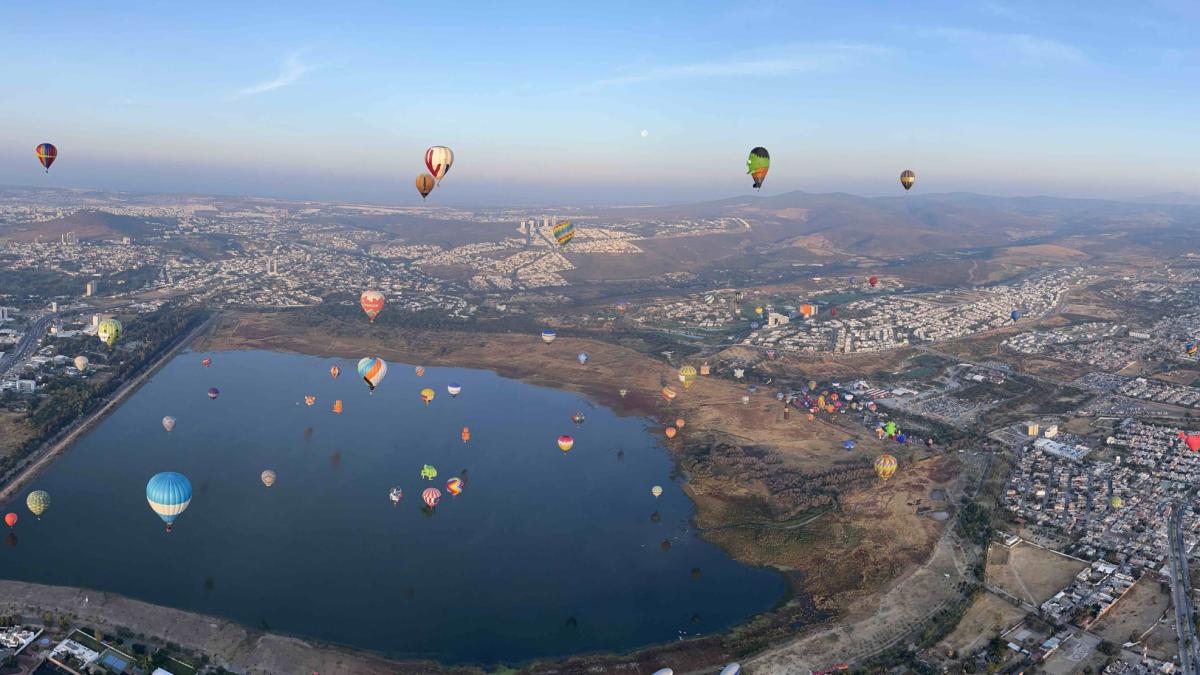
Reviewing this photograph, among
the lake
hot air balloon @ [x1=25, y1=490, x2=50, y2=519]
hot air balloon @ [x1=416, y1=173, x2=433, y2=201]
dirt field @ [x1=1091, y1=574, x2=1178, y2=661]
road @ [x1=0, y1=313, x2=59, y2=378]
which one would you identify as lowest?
dirt field @ [x1=1091, y1=574, x2=1178, y2=661]

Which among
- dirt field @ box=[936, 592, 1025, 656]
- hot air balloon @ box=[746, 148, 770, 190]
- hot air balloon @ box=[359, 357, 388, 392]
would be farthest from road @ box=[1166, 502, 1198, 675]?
hot air balloon @ box=[359, 357, 388, 392]

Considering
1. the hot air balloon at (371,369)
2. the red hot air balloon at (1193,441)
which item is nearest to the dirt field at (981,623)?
the red hot air balloon at (1193,441)

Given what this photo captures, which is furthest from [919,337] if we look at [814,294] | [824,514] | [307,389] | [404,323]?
[307,389]

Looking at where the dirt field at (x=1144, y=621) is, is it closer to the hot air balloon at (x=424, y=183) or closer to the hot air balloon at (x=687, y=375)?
the hot air balloon at (x=687, y=375)

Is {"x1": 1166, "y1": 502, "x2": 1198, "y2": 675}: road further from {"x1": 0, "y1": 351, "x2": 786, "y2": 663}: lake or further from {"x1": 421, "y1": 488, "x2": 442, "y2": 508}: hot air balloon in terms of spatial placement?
{"x1": 421, "y1": 488, "x2": 442, "y2": 508}: hot air balloon

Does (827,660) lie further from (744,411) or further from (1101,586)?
(744,411)

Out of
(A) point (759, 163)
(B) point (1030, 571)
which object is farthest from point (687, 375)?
(B) point (1030, 571)
